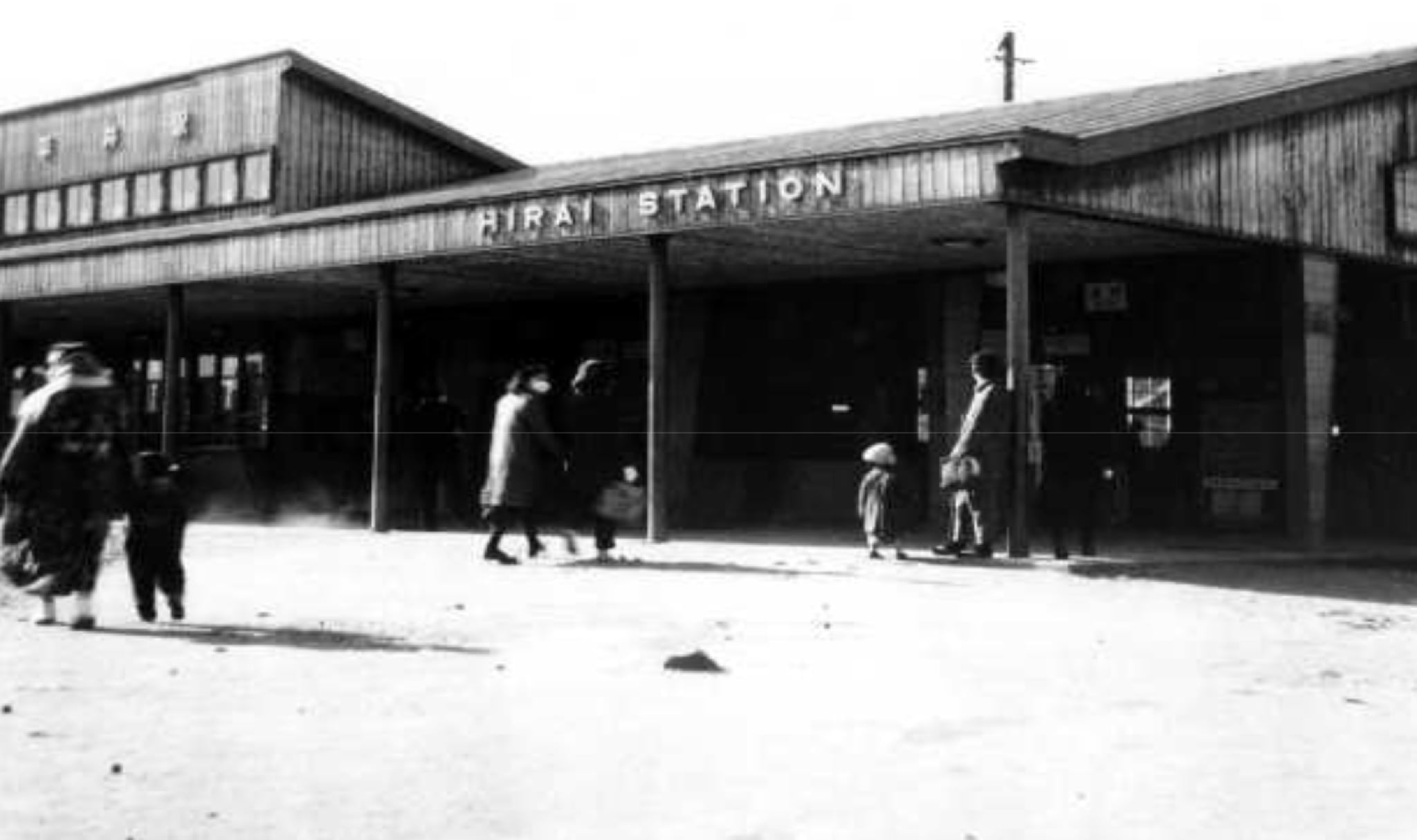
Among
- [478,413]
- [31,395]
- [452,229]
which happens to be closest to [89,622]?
[31,395]

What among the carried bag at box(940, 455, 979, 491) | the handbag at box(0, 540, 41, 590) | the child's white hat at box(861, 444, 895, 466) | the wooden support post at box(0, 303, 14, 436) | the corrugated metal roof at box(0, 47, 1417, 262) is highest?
the corrugated metal roof at box(0, 47, 1417, 262)

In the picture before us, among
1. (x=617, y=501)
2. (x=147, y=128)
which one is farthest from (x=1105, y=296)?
(x=147, y=128)

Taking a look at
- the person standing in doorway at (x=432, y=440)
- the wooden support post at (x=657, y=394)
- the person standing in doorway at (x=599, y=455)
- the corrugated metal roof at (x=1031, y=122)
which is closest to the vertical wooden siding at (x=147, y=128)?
the corrugated metal roof at (x=1031, y=122)

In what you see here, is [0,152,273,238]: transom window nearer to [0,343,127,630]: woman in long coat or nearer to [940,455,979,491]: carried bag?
[940,455,979,491]: carried bag

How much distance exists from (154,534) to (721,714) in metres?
4.42

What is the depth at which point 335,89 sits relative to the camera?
1090 inches

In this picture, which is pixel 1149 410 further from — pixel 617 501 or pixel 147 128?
pixel 147 128

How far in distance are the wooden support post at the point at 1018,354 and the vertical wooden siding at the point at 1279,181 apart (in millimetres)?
385

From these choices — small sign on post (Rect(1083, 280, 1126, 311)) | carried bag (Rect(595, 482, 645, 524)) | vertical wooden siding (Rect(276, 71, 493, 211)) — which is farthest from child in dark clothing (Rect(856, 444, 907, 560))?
vertical wooden siding (Rect(276, 71, 493, 211))

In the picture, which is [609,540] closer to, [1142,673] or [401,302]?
[1142,673]

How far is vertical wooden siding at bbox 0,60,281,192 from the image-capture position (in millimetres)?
27109

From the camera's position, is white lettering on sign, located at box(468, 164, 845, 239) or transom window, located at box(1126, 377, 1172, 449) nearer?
white lettering on sign, located at box(468, 164, 845, 239)

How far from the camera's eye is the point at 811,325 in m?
19.3

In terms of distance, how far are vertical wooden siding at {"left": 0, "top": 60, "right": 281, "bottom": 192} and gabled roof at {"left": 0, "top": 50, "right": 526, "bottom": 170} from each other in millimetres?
75
